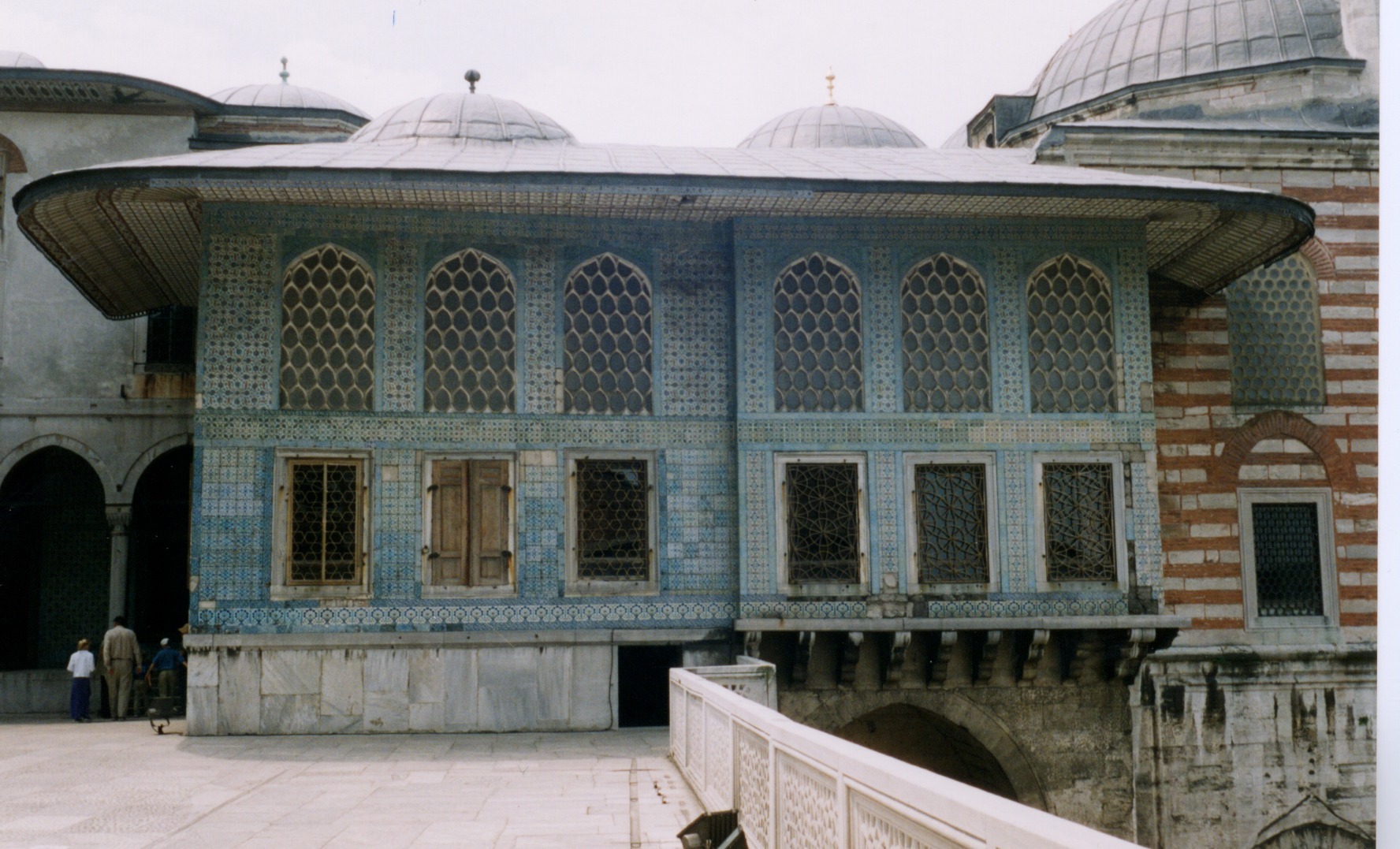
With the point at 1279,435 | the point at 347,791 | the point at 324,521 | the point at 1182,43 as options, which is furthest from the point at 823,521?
the point at 1182,43

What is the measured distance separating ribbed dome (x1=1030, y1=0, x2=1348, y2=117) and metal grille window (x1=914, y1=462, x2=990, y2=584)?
778cm

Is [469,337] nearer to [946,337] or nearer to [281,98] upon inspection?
[946,337]

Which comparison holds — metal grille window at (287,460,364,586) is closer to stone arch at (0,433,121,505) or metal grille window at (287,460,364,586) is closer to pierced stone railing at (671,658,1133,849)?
pierced stone railing at (671,658,1133,849)

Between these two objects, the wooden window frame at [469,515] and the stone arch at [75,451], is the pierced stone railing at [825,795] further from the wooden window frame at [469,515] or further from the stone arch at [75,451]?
the stone arch at [75,451]

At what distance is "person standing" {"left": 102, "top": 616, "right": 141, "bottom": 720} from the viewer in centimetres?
1494

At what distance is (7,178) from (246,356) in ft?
27.0

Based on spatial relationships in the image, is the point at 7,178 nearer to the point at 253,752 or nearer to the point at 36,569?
the point at 36,569

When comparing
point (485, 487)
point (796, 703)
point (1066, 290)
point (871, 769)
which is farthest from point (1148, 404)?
point (871, 769)

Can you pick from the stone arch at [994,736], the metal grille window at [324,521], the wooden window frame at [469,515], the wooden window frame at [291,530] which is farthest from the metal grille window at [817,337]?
the metal grille window at [324,521]

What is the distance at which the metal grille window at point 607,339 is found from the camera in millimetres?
12289

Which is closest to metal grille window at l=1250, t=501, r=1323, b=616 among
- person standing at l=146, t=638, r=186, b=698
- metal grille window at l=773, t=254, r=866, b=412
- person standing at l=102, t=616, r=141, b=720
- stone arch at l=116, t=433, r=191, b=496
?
Answer: metal grille window at l=773, t=254, r=866, b=412

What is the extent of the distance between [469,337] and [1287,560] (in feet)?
33.6

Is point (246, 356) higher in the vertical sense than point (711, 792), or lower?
higher

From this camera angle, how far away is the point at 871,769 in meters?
4.14
